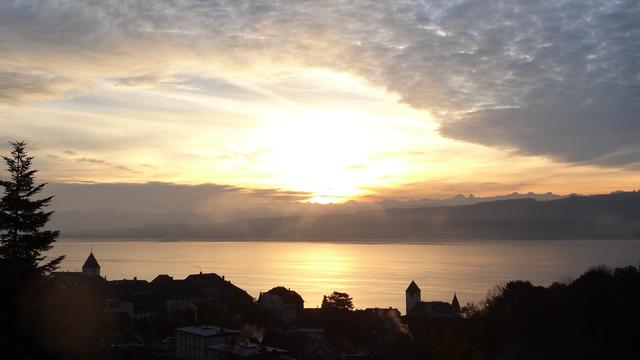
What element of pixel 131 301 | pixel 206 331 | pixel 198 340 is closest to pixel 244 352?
pixel 198 340

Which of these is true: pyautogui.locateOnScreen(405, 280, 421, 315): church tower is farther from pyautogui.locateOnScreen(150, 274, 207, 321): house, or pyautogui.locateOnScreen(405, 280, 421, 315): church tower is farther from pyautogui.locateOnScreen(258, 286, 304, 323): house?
pyautogui.locateOnScreen(150, 274, 207, 321): house

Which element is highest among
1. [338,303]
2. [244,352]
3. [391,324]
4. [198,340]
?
[338,303]

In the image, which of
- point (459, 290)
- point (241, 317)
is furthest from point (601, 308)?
point (459, 290)

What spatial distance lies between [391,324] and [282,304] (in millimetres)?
14714

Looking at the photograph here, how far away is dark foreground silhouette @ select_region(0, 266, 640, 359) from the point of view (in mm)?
17477

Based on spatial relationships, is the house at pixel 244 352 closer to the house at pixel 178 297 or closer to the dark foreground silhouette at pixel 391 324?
the dark foreground silhouette at pixel 391 324

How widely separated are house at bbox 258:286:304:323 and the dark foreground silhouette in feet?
2.58

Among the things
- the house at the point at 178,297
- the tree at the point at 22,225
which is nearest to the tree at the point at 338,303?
the house at the point at 178,297

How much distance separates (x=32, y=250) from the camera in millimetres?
17047

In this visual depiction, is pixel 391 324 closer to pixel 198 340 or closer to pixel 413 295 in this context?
pixel 198 340

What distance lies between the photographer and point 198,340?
3928 cm

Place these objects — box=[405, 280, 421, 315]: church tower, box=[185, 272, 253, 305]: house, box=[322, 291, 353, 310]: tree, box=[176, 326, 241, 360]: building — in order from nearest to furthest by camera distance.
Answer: box=[176, 326, 241, 360]: building
box=[322, 291, 353, 310]: tree
box=[185, 272, 253, 305]: house
box=[405, 280, 421, 315]: church tower

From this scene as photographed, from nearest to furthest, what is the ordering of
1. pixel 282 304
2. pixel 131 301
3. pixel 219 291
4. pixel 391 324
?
pixel 391 324 → pixel 131 301 → pixel 282 304 → pixel 219 291

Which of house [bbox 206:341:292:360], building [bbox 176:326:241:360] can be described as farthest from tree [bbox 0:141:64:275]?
building [bbox 176:326:241:360]
